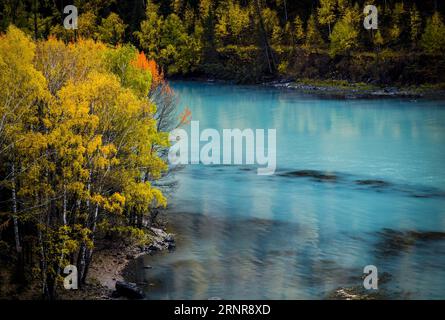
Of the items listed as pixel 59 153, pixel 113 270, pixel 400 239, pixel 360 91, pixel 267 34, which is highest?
pixel 267 34

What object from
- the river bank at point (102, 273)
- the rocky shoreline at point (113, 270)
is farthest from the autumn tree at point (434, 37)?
the rocky shoreline at point (113, 270)

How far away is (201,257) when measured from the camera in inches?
1267

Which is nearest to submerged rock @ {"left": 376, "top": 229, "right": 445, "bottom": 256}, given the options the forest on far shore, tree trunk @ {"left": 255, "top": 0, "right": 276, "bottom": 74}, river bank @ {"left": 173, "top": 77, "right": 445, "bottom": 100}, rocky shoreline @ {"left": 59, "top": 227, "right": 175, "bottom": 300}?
rocky shoreline @ {"left": 59, "top": 227, "right": 175, "bottom": 300}

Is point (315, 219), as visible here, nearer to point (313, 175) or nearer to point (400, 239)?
point (400, 239)

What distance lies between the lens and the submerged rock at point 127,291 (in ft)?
86.1

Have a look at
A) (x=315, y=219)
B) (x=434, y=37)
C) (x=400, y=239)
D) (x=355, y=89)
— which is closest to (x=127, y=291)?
(x=400, y=239)

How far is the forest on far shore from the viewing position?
10900cm

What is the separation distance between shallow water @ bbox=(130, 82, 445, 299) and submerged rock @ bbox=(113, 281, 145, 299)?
3.80 ft

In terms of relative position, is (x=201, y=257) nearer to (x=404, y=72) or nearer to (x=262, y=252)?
(x=262, y=252)

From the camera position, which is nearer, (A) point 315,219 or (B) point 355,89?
(A) point 315,219

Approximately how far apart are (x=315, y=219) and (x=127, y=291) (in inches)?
647

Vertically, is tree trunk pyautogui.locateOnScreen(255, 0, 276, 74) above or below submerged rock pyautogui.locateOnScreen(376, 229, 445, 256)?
above

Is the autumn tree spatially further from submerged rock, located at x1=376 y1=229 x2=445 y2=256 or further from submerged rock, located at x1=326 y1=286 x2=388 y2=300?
submerged rock, located at x1=326 y1=286 x2=388 y2=300

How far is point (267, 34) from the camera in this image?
136 meters
